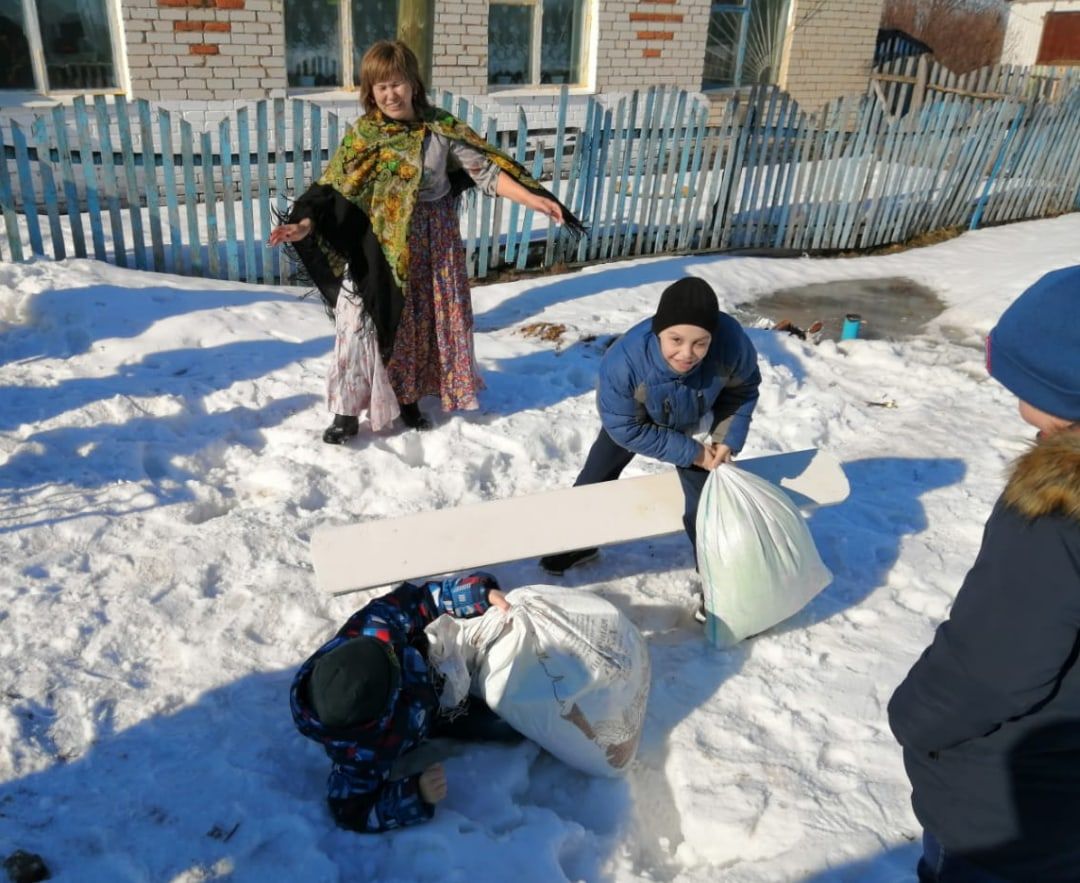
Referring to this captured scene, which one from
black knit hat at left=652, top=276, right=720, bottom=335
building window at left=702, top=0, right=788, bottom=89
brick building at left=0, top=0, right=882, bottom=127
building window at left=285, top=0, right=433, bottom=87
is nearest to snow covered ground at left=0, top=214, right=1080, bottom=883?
black knit hat at left=652, top=276, right=720, bottom=335

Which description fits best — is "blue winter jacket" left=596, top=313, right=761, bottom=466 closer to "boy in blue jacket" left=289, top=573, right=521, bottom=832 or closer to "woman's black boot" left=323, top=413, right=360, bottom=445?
"boy in blue jacket" left=289, top=573, right=521, bottom=832

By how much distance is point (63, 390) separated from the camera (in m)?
4.08

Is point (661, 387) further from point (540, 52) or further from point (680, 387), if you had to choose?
point (540, 52)

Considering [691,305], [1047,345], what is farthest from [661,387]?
[1047,345]

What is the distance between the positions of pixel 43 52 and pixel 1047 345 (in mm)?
8196

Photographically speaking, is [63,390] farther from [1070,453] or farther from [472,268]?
[1070,453]

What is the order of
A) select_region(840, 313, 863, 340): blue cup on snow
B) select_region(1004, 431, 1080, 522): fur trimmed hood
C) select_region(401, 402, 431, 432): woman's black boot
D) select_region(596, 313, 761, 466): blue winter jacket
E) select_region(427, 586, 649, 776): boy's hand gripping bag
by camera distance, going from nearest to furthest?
select_region(1004, 431, 1080, 522): fur trimmed hood < select_region(427, 586, 649, 776): boy's hand gripping bag < select_region(596, 313, 761, 466): blue winter jacket < select_region(401, 402, 431, 432): woman's black boot < select_region(840, 313, 863, 340): blue cup on snow

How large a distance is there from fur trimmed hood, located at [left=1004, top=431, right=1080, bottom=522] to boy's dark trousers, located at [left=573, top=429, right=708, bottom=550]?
172 centimetres

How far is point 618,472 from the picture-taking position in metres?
3.33

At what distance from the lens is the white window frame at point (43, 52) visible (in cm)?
700

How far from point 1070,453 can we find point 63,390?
164 inches

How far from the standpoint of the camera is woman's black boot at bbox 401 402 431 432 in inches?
164

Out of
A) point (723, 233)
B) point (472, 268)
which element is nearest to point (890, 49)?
point (723, 233)

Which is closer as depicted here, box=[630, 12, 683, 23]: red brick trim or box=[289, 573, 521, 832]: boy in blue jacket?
box=[289, 573, 521, 832]: boy in blue jacket
